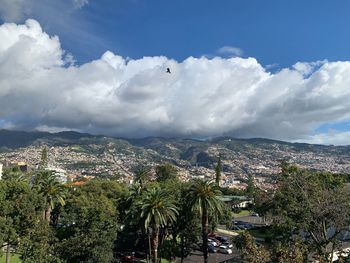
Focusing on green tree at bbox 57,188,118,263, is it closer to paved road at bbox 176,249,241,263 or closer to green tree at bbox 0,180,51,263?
green tree at bbox 0,180,51,263

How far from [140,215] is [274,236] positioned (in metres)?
14.2

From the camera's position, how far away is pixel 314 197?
120 ft

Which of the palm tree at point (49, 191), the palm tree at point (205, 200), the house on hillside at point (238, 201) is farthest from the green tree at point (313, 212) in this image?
the house on hillside at point (238, 201)

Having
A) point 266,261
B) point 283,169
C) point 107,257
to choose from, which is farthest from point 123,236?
point 266,261

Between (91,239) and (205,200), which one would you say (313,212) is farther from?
(91,239)

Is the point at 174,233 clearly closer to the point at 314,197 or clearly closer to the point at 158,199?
the point at 158,199

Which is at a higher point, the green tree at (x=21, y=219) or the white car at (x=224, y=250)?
the green tree at (x=21, y=219)

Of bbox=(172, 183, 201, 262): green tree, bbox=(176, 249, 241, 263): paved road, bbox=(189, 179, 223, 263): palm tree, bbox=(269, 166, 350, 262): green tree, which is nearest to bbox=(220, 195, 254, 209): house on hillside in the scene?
bbox=(176, 249, 241, 263): paved road

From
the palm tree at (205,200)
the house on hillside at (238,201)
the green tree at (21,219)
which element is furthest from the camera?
the house on hillside at (238,201)

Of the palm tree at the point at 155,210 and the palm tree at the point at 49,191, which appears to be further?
the palm tree at the point at 49,191

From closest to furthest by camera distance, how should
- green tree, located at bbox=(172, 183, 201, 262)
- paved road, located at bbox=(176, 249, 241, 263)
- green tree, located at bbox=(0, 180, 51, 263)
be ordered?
green tree, located at bbox=(0, 180, 51, 263)
green tree, located at bbox=(172, 183, 201, 262)
paved road, located at bbox=(176, 249, 241, 263)

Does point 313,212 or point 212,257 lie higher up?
point 313,212

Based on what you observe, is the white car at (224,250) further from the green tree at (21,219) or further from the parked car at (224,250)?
the green tree at (21,219)

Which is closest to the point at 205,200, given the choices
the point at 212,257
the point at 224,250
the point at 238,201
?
the point at 212,257
